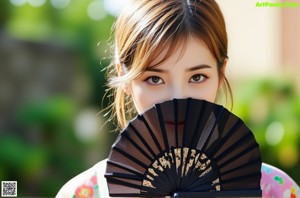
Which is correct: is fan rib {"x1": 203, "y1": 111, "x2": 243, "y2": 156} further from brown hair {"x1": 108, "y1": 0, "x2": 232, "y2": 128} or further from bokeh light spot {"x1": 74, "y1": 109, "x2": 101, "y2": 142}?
bokeh light spot {"x1": 74, "y1": 109, "x2": 101, "y2": 142}

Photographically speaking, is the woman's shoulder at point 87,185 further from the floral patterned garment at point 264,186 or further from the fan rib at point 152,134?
the fan rib at point 152,134

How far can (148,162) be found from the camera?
5.17 feet

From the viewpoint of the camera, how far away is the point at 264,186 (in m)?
1.82

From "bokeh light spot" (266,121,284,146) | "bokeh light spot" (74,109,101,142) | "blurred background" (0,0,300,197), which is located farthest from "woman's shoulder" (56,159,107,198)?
"bokeh light spot" (74,109,101,142)

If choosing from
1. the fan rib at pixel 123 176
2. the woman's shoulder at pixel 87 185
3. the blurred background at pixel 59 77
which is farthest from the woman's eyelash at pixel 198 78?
the blurred background at pixel 59 77

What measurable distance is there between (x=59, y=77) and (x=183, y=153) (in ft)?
21.5

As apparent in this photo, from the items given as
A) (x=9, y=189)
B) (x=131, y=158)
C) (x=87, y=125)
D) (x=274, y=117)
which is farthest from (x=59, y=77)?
(x=131, y=158)

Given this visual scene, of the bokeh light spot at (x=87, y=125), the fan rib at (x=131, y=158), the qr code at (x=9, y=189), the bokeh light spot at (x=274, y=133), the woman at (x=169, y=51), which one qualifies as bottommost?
the fan rib at (x=131, y=158)

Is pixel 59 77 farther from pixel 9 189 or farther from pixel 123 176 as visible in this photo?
pixel 123 176

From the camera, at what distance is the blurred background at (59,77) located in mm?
7457

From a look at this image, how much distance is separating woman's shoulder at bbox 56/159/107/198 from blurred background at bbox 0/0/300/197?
5.26 metres

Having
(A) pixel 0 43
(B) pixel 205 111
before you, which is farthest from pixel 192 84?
(A) pixel 0 43

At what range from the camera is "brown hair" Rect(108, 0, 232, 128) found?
5.38 feet

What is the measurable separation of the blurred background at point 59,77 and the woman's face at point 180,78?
17.6 feet
